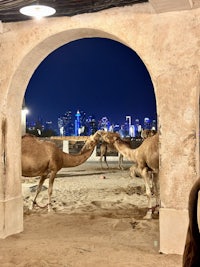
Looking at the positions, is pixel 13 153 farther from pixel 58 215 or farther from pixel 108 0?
pixel 108 0

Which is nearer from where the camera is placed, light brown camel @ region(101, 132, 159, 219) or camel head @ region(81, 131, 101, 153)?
light brown camel @ region(101, 132, 159, 219)

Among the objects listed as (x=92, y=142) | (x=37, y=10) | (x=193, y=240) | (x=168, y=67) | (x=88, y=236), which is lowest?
(x=88, y=236)

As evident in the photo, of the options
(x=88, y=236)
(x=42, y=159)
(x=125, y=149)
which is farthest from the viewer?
(x=125, y=149)

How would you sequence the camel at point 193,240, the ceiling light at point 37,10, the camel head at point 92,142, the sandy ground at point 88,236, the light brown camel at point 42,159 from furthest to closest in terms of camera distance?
the camel head at point 92,142, the light brown camel at point 42,159, the sandy ground at point 88,236, the ceiling light at point 37,10, the camel at point 193,240

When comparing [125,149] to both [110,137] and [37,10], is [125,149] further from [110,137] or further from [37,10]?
[37,10]

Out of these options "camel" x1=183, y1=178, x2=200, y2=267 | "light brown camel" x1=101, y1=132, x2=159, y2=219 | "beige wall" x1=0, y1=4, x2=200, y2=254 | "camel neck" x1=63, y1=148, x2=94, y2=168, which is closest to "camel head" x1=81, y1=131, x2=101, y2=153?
"camel neck" x1=63, y1=148, x2=94, y2=168

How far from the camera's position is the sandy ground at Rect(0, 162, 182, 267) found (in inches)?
236

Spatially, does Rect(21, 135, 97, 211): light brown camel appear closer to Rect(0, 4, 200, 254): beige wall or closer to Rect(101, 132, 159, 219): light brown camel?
Rect(101, 132, 159, 219): light brown camel

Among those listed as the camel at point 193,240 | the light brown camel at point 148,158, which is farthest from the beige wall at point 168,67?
the camel at point 193,240

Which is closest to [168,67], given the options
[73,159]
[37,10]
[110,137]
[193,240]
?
[37,10]

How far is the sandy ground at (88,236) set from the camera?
19.6ft

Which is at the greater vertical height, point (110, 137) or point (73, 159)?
point (110, 137)

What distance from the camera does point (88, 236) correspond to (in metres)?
7.50

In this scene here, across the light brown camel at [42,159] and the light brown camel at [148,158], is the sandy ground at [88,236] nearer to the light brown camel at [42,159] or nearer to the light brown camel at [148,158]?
the light brown camel at [148,158]
